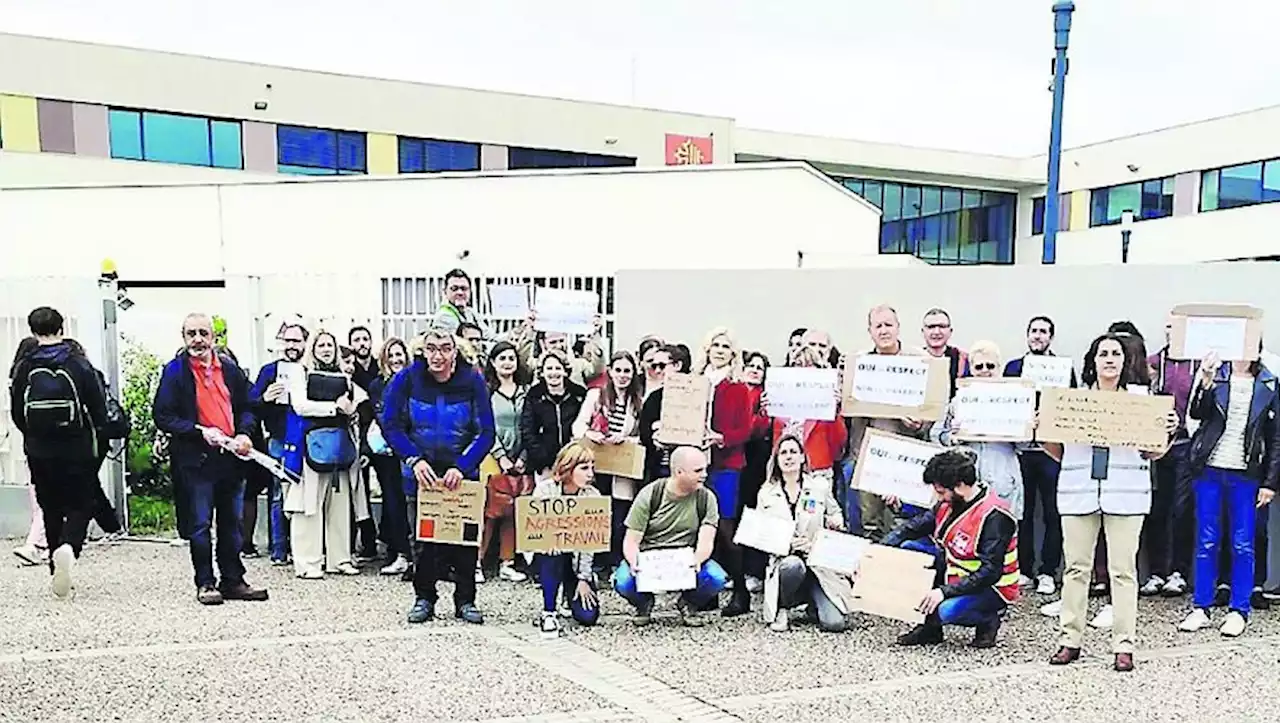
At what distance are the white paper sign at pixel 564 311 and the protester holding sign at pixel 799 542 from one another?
8.29 feet

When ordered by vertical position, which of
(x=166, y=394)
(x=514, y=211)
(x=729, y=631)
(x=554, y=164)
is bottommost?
(x=729, y=631)

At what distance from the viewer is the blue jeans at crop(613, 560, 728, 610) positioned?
21.9ft

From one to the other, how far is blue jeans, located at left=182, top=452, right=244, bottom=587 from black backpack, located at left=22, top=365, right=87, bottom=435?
84 centimetres

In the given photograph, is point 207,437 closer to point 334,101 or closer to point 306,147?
point 306,147

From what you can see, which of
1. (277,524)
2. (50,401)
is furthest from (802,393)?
(50,401)

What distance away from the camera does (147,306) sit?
17562 millimetres

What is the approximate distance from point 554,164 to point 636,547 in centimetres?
2613

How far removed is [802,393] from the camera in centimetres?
713

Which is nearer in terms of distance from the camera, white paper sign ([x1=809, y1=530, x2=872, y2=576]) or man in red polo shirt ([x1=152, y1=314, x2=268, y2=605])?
white paper sign ([x1=809, y1=530, x2=872, y2=576])

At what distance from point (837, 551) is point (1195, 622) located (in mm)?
2074

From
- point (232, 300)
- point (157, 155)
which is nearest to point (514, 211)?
point (232, 300)

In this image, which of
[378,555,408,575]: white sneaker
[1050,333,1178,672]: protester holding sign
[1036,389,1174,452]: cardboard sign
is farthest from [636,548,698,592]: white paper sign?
[378,555,408,575]: white sneaker

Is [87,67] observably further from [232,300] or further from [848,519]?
[848,519]

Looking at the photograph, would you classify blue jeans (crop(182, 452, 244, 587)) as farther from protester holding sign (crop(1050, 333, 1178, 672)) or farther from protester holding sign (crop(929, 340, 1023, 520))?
protester holding sign (crop(1050, 333, 1178, 672))
